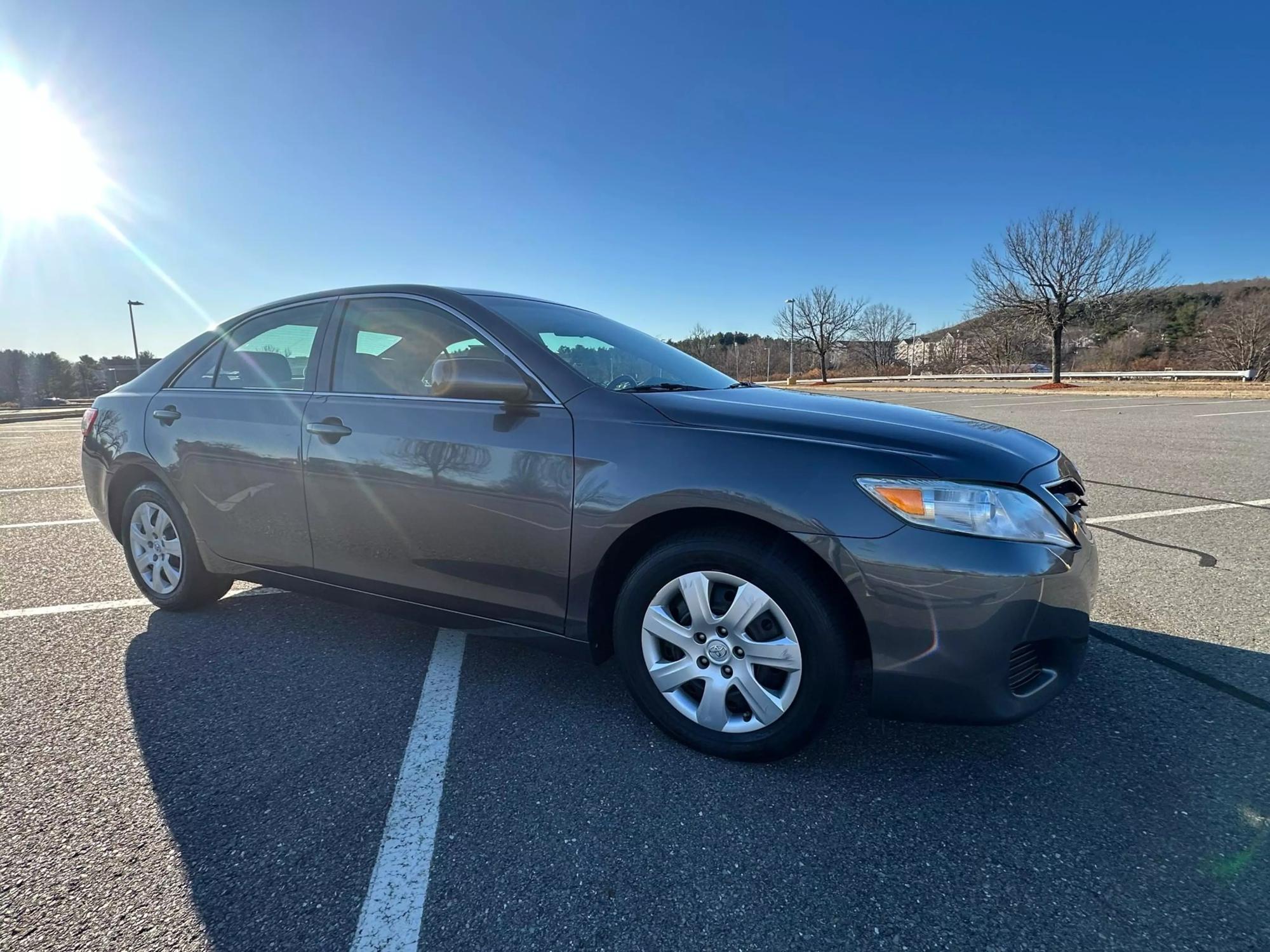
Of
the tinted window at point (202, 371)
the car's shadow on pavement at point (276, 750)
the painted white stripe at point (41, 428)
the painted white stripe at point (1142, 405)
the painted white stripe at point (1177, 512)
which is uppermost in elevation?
the tinted window at point (202, 371)

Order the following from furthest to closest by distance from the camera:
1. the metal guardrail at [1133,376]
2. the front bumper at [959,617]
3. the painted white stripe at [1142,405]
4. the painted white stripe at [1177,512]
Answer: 1. the metal guardrail at [1133,376]
2. the painted white stripe at [1142,405]
3. the painted white stripe at [1177,512]
4. the front bumper at [959,617]

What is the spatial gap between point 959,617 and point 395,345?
2.43m

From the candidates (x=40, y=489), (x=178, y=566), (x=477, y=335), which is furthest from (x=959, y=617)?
(x=40, y=489)

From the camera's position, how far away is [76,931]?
1.51m

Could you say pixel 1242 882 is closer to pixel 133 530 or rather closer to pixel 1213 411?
pixel 133 530

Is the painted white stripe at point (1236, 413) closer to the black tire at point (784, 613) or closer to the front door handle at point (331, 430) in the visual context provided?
the black tire at point (784, 613)

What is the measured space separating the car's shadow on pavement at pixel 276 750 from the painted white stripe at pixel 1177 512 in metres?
5.09

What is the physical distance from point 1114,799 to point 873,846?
799 mm

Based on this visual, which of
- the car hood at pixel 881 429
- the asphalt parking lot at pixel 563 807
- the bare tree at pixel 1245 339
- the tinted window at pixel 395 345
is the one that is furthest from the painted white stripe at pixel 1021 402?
the bare tree at pixel 1245 339

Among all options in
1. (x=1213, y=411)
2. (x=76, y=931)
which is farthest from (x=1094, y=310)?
(x=76, y=931)

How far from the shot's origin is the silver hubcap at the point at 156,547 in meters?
3.42

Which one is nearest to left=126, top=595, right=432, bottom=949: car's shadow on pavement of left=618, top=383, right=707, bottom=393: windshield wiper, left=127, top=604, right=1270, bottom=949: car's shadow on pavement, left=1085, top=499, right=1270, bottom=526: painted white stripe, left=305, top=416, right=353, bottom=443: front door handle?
left=127, top=604, right=1270, bottom=949: car's shadow on pavement

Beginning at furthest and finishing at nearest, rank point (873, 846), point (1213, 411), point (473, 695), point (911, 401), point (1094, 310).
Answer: point (1094, 310) < point (911, 401) < point (1213, 411) < point (473, 695) < point (873, 846)

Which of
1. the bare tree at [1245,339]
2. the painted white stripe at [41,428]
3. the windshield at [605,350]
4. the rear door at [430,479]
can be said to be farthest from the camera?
the bare tree at [1245,339]
